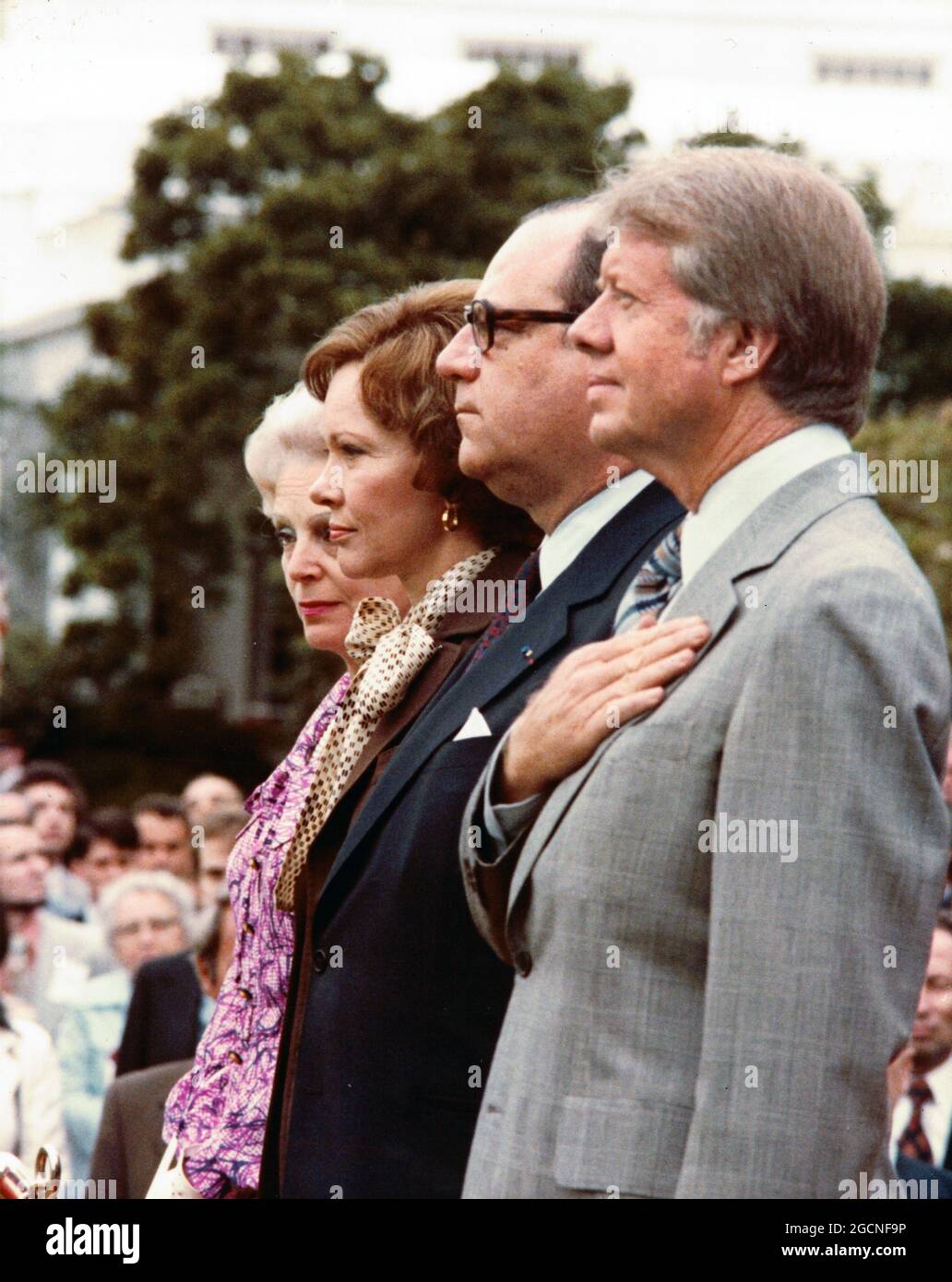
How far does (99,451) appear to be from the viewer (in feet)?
88.7

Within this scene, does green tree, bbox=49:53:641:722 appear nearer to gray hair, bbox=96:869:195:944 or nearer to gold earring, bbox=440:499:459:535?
gray hair, bbox=96:869:195:944

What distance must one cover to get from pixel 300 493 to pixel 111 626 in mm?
25090

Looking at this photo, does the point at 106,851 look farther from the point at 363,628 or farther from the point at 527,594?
the point at 527,594

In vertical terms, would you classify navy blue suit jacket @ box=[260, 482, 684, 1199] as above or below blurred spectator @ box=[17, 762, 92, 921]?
below

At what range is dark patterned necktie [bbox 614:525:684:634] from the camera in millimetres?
2754

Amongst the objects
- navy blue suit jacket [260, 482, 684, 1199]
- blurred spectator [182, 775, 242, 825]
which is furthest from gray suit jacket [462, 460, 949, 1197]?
blurred spectator [182, 775, 242, 825]

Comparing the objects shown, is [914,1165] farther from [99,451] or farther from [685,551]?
[99,451]

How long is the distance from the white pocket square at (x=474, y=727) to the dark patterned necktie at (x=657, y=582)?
29 centimetres

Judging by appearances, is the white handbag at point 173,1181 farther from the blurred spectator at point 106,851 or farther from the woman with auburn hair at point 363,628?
the blurred spectator at point 106,851

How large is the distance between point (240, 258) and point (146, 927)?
63.1 ft

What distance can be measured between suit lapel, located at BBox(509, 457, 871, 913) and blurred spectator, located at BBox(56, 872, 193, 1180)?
3823 mm

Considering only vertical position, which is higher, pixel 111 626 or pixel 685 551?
pixel 111 626

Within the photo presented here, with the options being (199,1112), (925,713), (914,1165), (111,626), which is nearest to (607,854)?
(925,713)
